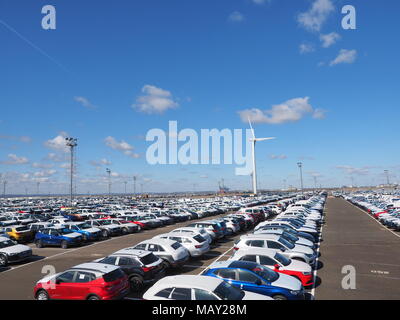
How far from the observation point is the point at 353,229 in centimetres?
2639

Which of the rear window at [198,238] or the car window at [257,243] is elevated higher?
the car window at [257,243]

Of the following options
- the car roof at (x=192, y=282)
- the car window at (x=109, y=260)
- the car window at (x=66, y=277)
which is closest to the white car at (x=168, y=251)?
the car window at (x=109, y=260)

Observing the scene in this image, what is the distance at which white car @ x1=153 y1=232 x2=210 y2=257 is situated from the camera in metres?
15.8

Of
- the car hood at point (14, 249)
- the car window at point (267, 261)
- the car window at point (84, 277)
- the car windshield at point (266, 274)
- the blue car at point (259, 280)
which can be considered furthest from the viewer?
the car hood at point (14, 249)

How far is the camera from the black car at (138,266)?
1113 centimetres

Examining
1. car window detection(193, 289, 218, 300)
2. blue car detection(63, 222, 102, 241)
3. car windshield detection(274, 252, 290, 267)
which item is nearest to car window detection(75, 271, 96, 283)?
car window detection(193, 289, 218, 300)

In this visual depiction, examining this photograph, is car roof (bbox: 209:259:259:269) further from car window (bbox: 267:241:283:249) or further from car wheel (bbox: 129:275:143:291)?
car window (bbox: 267:241:283:249)

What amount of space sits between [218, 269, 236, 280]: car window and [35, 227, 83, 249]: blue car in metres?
14.6

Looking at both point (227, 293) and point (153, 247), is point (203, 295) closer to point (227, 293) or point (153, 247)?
point (227, 293)

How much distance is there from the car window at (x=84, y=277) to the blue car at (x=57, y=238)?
40.2 feet

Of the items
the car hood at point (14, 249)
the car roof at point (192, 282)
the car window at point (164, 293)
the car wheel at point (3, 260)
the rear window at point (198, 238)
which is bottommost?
the car wheel at point (3, 260)

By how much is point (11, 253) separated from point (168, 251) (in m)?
8.82

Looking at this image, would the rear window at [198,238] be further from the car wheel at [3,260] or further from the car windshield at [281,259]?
the car wheel at [3,260]

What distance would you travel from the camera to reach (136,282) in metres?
11.1
